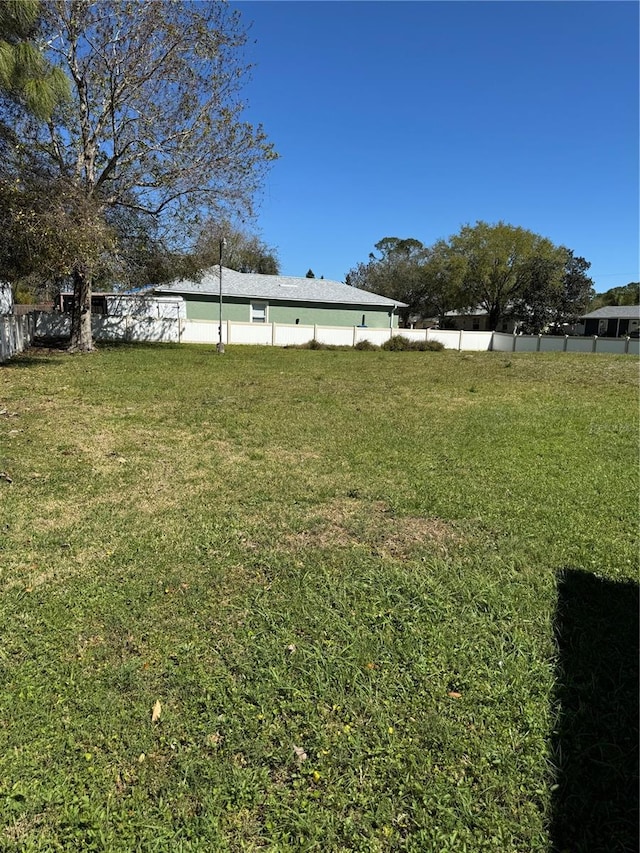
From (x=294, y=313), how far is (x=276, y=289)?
1.71 metres

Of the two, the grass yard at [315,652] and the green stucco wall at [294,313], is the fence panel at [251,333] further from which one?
the grass yard at [315,652]

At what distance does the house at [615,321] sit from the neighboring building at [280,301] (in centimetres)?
2343

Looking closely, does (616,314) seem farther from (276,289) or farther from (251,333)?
(251,333)

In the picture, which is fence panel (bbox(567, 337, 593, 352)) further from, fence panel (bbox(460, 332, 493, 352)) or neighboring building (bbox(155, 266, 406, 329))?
neighboring building (bbox(155, 266, 406, 329))

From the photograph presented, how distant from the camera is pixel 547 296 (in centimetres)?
4000

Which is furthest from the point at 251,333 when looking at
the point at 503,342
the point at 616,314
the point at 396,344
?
the point at 616,314

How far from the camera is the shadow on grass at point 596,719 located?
1.70 meters

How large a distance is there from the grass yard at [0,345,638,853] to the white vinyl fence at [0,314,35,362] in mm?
9567

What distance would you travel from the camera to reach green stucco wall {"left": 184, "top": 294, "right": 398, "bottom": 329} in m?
27.2

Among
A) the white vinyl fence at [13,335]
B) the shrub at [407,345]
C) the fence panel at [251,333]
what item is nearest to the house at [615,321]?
the shrub at [407,345]

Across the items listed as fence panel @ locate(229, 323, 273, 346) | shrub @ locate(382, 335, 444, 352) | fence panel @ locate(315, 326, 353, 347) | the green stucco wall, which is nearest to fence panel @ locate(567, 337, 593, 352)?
shrub @ locate(382, 335, 444, 352)

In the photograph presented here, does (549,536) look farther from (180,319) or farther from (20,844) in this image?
(180,319)

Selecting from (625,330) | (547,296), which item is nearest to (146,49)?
(547,296)

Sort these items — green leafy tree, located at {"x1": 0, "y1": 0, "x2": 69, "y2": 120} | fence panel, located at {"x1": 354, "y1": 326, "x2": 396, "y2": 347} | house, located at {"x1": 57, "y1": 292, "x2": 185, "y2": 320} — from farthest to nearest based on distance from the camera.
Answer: fence panel, located at {"x1": 354, "y1": 326, "x2": 396, "y2": 347}
house, located at {"x1": 57, "y1": 292, "x2": 185, "y2": 320}
green leafy tree, located at {"x1": 0, "y1": 0, "x2": 69, "y2": 120}
